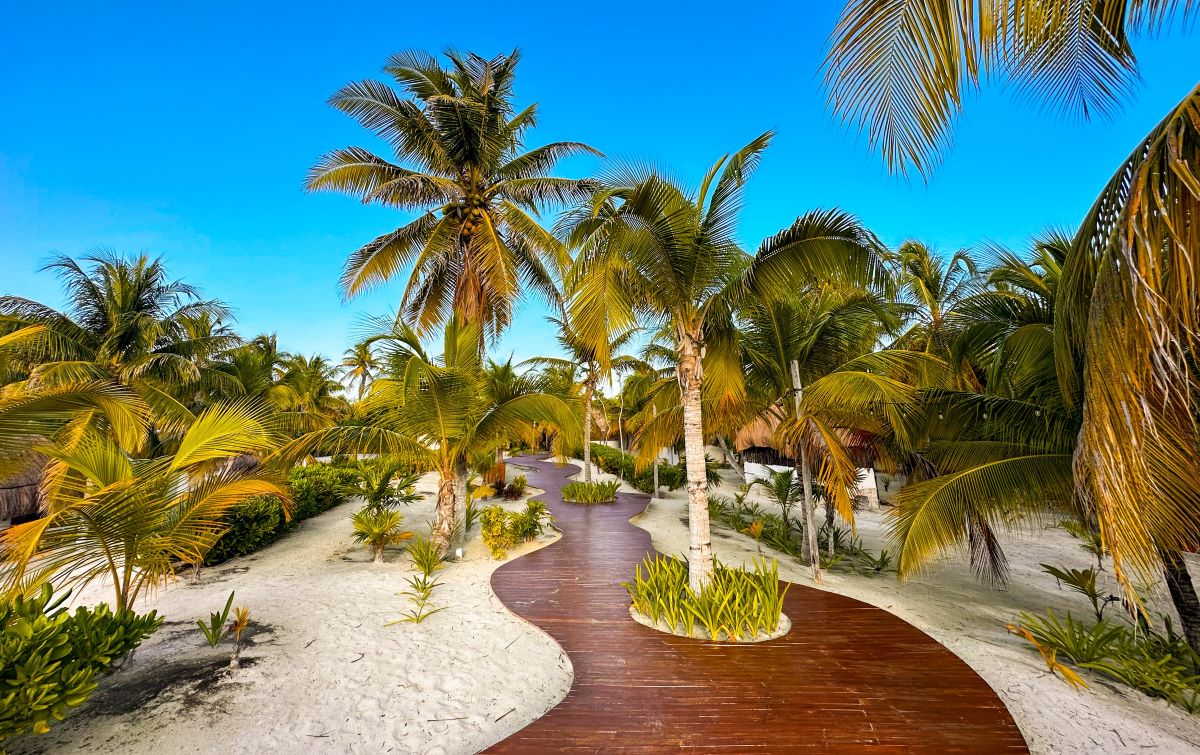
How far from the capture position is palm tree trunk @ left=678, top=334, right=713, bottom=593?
17.8ft

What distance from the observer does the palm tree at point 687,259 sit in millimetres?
5297

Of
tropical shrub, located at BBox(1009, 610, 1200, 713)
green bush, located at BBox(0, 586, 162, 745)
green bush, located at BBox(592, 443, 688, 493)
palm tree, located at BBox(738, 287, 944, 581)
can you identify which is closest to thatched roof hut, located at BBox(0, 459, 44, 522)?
green bush, located at BBox(0, 586, 162, 745)

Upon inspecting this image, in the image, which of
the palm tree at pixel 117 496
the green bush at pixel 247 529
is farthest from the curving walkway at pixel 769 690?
the green bush at pixel 247 529

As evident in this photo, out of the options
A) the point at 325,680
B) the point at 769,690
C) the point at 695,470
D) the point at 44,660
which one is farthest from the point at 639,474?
the point at 44,660

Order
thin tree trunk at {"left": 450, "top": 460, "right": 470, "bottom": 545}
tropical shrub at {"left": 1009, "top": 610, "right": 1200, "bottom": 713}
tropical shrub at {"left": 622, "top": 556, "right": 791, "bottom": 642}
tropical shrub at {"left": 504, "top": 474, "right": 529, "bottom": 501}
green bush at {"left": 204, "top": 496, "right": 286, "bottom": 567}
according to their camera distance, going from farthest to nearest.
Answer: tropical shrub at {"left": 504, "top": 474, "right": 529, "bottom": 501} → thin tree trunk at {"left": 450, "top": 460, "right": 470, "bottom": 545} → green bush at {"left": 204, "top": 496, "right": 286, "bottom": 567} → tropical shrub at {"left": 622, "top": 556, "right": 791, "bottom": 642} → tropical shrub at {"left": 1009, "top": 610, "right": 1200, "bottom": 713}

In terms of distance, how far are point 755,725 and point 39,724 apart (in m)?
4.91

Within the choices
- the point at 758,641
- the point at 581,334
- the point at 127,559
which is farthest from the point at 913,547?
the point at 127,559

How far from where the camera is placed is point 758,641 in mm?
4801

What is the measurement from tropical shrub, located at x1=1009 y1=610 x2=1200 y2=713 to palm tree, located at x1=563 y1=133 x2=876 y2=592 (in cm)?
388

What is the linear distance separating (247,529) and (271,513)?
622 millimetres

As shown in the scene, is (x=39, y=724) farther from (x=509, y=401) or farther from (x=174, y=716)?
(x=509, y=401)

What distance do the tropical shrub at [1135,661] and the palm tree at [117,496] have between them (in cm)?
869

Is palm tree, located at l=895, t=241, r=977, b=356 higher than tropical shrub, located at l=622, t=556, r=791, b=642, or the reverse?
palm tree, located at l=895, t=241, r=977, b=356

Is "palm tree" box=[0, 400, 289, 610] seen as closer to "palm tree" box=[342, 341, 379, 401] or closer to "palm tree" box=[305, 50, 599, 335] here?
"palm tree" box=[305, 50, 599, 335]
